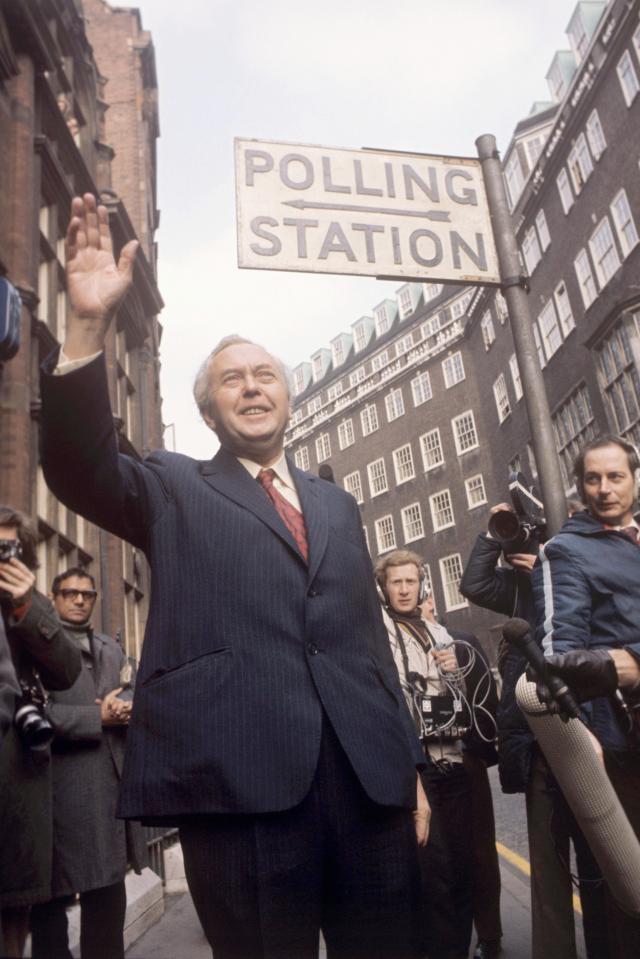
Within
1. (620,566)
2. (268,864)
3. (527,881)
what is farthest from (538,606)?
(527,881)

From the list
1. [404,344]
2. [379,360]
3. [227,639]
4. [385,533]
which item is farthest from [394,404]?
[227,639]

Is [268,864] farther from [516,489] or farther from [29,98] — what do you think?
[29,98]

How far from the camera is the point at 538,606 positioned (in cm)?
317

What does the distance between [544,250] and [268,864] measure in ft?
80.7

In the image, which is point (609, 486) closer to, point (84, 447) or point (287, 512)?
point (287, 512)

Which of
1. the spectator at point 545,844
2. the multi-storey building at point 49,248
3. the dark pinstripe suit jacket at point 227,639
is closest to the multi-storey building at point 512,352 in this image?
the dark pinstripe suit jacket at point 227,639

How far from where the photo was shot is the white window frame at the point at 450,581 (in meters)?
35.9

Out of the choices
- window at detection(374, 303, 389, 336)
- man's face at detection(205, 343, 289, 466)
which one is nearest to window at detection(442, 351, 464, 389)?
window at detection(374, 303, 389, 336)

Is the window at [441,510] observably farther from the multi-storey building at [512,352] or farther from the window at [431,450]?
the window at [431,450]

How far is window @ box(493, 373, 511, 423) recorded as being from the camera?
2911 centimetres

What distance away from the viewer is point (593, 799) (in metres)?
2.71

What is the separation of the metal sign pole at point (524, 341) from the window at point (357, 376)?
4493cm

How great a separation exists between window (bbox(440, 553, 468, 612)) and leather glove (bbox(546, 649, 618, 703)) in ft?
111

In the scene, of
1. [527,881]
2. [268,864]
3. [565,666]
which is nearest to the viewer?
[268,864]
